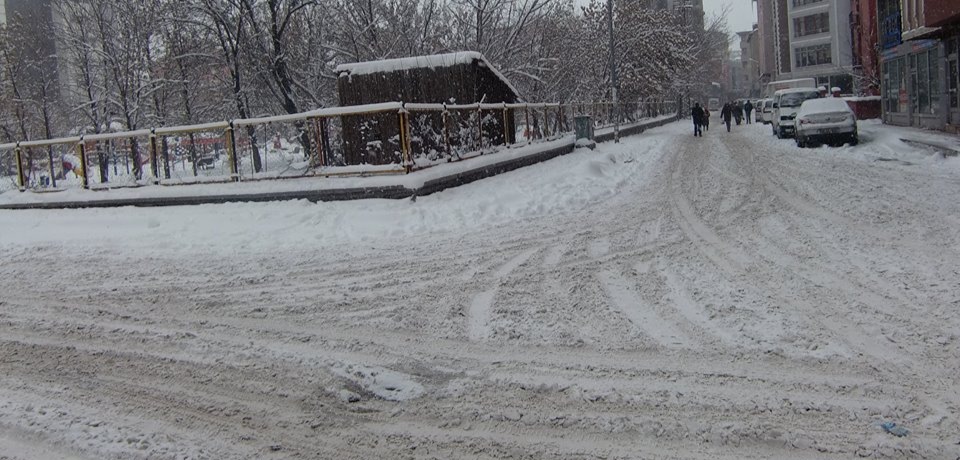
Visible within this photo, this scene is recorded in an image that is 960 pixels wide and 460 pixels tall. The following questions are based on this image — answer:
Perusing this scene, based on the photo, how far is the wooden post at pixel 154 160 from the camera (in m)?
15.0

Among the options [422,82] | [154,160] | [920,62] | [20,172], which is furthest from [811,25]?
[20,172]

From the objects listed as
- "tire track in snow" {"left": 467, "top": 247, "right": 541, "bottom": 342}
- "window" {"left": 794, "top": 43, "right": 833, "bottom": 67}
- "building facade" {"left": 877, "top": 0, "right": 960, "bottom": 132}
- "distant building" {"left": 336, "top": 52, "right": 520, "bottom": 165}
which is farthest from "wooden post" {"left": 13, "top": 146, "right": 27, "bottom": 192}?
"window" {"left": 794, "top": 43, "right": 833, "bottom": 67}

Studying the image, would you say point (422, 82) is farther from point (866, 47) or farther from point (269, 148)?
point (866, 47)

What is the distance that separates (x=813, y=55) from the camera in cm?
7394

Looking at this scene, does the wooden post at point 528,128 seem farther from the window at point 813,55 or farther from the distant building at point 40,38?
the window at point 813,55

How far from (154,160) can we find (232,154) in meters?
2.03

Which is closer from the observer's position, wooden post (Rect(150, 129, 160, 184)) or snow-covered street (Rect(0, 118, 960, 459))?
snow-covered street (Rect(0, 118, 960, 459))

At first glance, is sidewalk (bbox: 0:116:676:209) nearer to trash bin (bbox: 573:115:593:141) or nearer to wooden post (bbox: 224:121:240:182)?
wooden post (bbox: 224:121:240:182)

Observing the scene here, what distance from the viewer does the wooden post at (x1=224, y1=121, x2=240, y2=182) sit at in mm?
14312

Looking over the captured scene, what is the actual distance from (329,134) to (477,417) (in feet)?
36.1

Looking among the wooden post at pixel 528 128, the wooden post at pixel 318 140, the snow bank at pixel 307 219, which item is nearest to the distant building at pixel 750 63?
the wooden post at pixel 528 128

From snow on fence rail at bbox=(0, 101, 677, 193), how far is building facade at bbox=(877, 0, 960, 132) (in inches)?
538

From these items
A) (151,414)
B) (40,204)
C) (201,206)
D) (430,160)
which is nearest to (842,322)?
(151,414)

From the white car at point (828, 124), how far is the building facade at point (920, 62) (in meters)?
2.98
